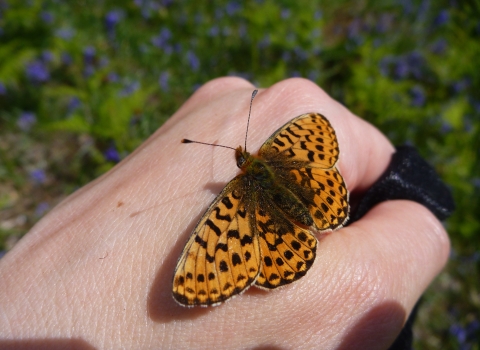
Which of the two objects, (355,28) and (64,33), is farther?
(355,28)

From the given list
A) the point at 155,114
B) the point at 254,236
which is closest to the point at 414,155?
the point at 254,236

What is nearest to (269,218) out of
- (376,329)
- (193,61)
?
(376,329)

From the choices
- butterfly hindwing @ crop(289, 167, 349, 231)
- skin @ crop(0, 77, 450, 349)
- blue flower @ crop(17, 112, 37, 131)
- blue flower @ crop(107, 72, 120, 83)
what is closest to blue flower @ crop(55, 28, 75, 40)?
blue flower @ crop(107, 72, 120, 83)

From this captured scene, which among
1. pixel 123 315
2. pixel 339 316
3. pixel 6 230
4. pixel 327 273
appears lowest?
pixel 6 230

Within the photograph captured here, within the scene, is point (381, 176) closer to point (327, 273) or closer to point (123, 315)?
point (327, 273)

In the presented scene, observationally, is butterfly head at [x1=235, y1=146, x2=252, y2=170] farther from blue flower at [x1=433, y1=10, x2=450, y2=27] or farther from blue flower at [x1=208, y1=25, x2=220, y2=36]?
blue flower at [x1=433, y1=10, x2=450, y2=27]

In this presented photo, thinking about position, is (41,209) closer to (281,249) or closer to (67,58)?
(67,58)
